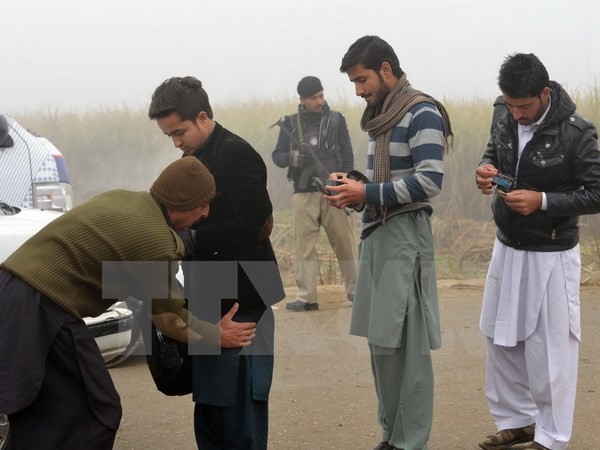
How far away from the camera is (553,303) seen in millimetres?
4852

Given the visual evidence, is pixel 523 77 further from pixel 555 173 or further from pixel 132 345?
pixel 132 345

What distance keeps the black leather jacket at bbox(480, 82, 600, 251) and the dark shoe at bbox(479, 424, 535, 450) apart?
2.72 feet

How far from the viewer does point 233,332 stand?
4.00 metres

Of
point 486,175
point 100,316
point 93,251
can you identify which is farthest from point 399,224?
point 100,316

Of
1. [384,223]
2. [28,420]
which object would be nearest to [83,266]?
[28,420]

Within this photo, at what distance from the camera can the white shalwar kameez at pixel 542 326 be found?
4840 millimetres

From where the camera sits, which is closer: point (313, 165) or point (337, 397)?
point (337, 397)

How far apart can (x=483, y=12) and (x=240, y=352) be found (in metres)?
9.39

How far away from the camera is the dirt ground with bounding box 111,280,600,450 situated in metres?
5.34

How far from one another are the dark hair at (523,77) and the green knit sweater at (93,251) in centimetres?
175

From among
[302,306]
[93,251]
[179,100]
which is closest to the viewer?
[93,251]

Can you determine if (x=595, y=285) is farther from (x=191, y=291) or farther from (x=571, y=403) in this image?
(x=191, y=291)

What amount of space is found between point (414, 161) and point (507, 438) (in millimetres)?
1353

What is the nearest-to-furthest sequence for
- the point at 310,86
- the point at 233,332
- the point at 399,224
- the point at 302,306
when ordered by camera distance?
the point at 233,332 < the point at 399,224 < the point at 302,306 < the point at 310,86
